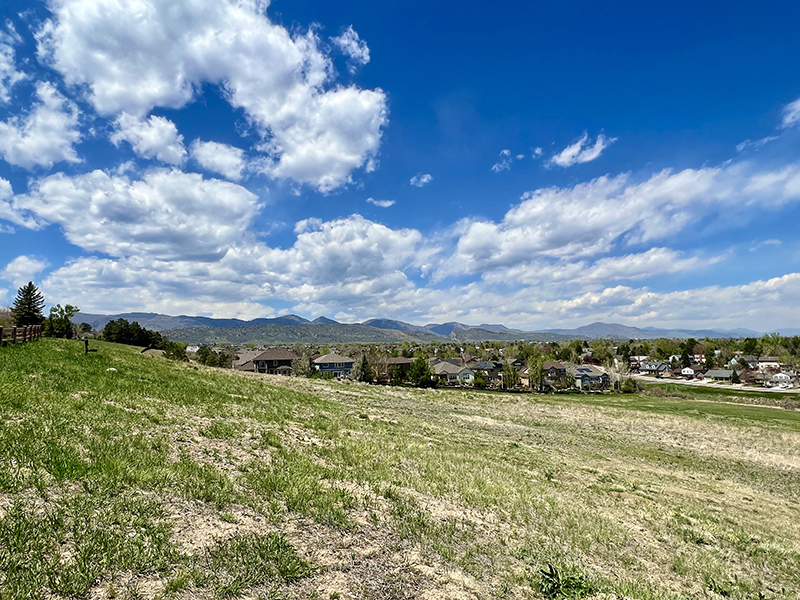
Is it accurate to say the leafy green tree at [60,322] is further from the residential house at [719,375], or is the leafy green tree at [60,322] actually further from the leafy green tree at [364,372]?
the residential house at [719,375]

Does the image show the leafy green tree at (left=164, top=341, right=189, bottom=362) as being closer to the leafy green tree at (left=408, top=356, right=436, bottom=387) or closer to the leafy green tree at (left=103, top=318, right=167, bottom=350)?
the leafy green tree at (left=103, top=318, right=167, bottom=350)

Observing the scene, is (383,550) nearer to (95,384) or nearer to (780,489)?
(95,384)

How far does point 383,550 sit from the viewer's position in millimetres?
7500

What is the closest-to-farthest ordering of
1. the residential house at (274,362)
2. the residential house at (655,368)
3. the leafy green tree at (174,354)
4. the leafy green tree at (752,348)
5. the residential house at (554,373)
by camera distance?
the leafy green tree at (174,354) < the residential house at (274,362) < the residential house at (554,373) < the residential house at (655,368) < the leafy green tree at (752,348)

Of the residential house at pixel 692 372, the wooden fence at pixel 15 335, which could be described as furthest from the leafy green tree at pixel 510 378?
the residential house at pixel 692 372

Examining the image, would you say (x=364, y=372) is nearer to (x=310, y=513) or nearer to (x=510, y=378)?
(x=510, y=378)

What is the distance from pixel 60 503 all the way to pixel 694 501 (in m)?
22.2

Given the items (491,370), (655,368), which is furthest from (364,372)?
(655,368)

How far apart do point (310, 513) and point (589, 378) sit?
133 meters

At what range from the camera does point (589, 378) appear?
12162 centimetres

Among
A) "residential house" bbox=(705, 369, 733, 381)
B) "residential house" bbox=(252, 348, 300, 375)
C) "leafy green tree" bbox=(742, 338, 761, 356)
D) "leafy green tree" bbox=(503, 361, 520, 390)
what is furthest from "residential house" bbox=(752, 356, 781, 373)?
"residential house" bbox=(252, 348, 300, 375)

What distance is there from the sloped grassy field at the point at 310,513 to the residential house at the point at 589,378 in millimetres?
102730

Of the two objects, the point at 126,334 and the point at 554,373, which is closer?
the point at 126,334

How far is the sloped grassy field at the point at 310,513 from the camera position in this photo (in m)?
5.96
